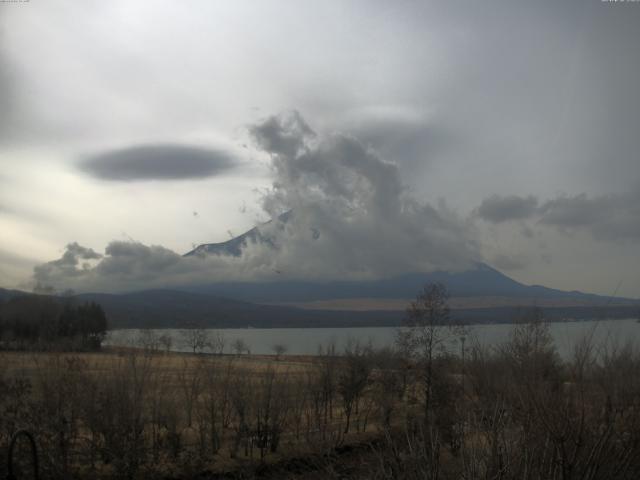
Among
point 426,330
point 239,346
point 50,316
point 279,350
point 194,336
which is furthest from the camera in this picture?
point 194,336

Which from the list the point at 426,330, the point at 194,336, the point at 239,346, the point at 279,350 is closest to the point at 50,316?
the point at 239,346

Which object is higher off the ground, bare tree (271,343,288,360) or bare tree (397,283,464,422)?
bare tree (397,283,464,422)

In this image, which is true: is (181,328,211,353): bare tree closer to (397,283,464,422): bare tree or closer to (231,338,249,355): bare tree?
(231,338,249,355): bare tree

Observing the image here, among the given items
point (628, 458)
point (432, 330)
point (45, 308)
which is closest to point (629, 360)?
point (628, 458)

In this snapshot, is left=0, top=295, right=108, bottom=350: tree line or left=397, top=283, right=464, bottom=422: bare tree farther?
left=0, top=295, right=108, bottom=350: tree line

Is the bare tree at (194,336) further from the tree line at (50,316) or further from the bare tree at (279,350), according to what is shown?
the tree line at (50,316)

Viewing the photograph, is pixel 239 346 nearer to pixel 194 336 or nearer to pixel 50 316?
pixel 50 316

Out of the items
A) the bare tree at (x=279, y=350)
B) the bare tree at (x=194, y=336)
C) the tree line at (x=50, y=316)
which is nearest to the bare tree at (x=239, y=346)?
the bare tree at (x=194, y=336)

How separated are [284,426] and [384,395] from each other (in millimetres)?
5360

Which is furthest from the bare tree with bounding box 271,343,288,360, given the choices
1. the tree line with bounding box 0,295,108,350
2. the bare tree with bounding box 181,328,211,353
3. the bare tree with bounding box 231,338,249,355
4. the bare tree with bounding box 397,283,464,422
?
the bare tree with bounding box 397,283,464,422

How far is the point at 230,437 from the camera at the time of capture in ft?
83.7

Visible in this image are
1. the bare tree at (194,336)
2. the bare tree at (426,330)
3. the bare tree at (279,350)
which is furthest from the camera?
the bare tree at (194,336)

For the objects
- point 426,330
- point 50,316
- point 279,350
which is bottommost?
point 279,350

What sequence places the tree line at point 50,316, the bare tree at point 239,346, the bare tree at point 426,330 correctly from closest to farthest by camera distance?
1. the bare tree at point 426,330
2. the tree line at point 50,316
3. the bare tree at point 239,346
